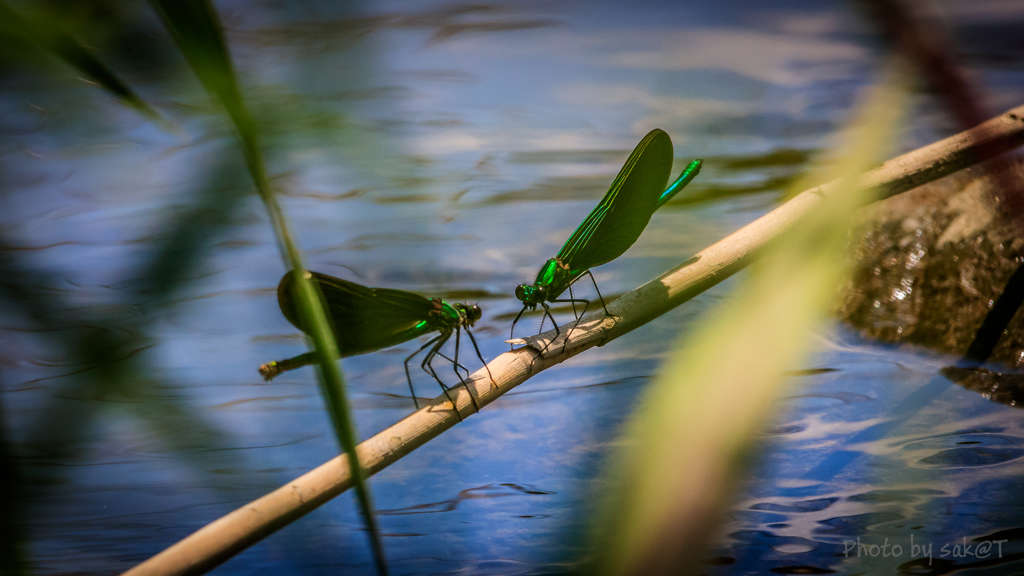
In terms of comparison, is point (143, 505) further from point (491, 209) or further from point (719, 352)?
point (491, 209)

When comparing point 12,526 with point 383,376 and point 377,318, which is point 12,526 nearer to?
point 377,318

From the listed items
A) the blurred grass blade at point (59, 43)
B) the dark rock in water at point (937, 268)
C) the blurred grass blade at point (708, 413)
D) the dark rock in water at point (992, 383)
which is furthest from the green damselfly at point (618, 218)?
the dark rock in water at point (937, 268)

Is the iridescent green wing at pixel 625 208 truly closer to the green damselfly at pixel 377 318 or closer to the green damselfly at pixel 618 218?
the green damselfly at pixel 618 218

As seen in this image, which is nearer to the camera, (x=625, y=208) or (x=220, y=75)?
(x=220, y=75)

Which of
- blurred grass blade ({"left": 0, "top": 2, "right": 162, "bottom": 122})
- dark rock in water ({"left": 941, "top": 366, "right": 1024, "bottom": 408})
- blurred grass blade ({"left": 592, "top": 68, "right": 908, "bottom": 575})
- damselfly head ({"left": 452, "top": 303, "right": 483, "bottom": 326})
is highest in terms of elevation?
blurred grass blade ({"left": 0, "top": 2, "right": 162, "bottom": 122})

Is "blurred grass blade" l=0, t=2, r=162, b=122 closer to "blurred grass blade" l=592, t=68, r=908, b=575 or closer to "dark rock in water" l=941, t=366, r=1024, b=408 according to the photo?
"blurred grass blade" l=592, t=68, r=908, b=575

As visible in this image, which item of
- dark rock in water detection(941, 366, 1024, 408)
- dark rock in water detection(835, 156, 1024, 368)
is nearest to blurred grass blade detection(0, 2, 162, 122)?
dark rock in water detection(941, 366, 1024, 408)

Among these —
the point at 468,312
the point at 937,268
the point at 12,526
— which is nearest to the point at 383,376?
the point at 468,312
